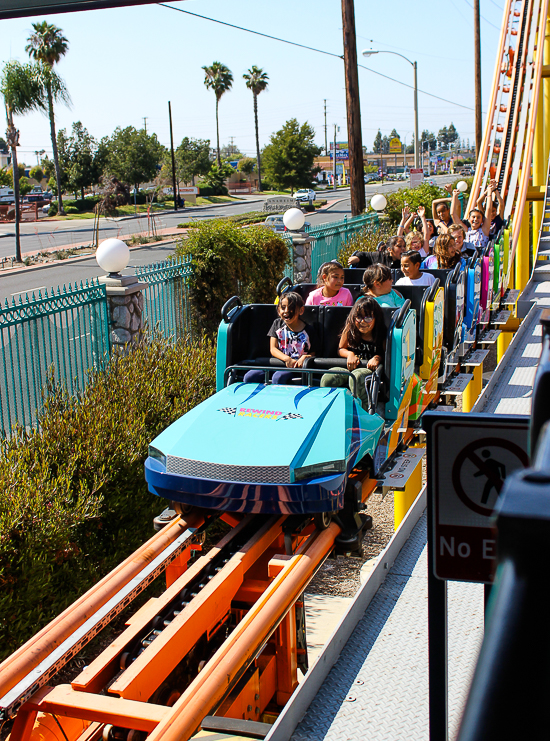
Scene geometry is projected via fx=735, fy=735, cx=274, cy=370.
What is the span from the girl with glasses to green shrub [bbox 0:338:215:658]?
5.01ft

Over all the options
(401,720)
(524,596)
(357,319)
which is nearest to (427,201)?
(357,319)

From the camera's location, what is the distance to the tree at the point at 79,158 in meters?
52.3

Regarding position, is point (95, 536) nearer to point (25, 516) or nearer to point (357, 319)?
point (25, 516)

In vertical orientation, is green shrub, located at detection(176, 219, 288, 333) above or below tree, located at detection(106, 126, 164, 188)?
below

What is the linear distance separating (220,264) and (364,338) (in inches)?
153

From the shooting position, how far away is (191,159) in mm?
66812

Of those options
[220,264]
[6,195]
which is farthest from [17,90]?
[6,195]

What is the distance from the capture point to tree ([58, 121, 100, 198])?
52.3 metres

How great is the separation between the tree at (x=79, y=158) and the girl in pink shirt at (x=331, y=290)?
50.5m

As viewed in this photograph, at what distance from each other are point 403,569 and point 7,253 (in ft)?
93.2

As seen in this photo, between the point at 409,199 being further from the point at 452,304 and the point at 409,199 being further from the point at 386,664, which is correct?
the point at 386,664

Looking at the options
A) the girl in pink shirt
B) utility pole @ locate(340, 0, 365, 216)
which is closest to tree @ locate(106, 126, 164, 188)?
utility pole @ locate(340, 0, 365, 216)

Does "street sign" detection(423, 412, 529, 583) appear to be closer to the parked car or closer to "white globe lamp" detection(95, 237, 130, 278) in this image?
"white globe lamp" detection(95, 237, 130, 278)

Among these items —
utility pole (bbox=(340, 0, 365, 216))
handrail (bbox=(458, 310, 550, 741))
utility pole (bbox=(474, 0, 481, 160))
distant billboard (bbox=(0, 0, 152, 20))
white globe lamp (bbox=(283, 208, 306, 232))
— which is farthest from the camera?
utility pole (bbox=(474, 0, 481, 160))
